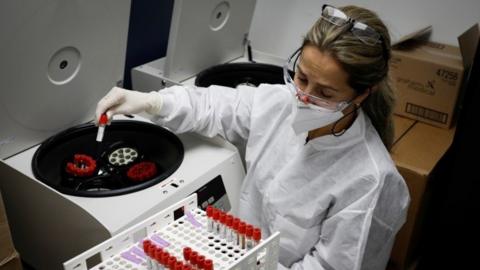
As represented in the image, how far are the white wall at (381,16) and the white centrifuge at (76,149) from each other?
Result: 0.72m

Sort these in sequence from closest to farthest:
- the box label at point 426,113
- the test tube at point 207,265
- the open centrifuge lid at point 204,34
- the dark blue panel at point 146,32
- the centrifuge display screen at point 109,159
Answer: the test tube at point 207,265 < the centrifuge display screen at point 109,159 < the open centrifuge lid at point 204,34 < the dark blue panel at point 146,32 < the box label at point 426,113

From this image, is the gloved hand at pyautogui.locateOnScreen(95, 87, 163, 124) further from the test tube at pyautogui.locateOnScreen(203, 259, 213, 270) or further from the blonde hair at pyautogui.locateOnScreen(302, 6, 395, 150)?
the test tube at pyautogui.locateOnScreen(203, 259, 213, 270)

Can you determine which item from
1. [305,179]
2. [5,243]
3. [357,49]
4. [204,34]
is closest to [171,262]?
[5,243]

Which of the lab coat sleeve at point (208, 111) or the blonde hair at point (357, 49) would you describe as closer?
the blonde hair at point (357, 49)

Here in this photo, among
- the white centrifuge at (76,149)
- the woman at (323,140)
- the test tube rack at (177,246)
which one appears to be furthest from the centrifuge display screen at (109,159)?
the test tube rack at (177,246)

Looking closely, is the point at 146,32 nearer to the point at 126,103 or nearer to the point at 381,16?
the point at 126,103

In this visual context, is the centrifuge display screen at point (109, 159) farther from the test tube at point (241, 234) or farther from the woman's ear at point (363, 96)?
the woman's ear at point (363, 96)

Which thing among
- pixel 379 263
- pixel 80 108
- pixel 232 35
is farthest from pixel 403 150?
pixel 80 108

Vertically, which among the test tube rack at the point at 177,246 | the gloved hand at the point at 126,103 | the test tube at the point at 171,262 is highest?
the gloved hand at the point at 126,103

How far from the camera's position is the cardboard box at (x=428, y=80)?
1755mm

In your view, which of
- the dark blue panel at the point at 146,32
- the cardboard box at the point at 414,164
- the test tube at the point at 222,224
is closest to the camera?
the test tube at the point at 222,224

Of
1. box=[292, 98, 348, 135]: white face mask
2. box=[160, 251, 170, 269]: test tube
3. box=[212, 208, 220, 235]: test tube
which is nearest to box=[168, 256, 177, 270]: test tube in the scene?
box=[160, 251, 170, 269]: test tube

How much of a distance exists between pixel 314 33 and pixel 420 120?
39.1 inches

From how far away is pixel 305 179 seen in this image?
3.87 ft
